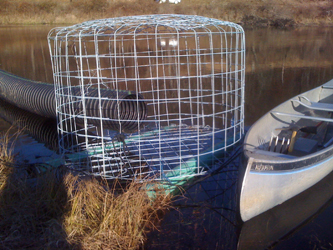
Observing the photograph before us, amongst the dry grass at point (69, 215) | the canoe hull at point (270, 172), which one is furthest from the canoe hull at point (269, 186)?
the dry grass at point (69, 215)

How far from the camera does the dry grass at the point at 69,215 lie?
3.87m

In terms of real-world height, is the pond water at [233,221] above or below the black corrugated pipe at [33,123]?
above

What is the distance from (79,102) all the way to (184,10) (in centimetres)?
2828

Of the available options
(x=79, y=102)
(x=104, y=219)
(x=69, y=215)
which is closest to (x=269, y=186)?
(x=104, y=219)

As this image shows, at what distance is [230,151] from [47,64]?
15.1 m

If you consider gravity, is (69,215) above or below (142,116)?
above

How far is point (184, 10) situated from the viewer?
33.5m

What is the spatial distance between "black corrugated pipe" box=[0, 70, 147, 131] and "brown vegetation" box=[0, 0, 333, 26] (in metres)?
23.7

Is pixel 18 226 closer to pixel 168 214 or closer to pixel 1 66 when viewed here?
pixel 168 214

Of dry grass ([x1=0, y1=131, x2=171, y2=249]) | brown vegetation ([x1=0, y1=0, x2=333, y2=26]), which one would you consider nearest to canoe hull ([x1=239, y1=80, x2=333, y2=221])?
dry grass ([x1=0, y1=131, x2=171, y2=249])

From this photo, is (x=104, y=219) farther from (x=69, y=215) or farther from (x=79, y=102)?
(x=79, y=102)

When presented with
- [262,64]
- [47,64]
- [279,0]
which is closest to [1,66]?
[47,64]

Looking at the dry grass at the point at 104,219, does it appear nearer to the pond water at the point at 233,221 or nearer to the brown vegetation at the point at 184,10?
the pond water at the point at 233,221

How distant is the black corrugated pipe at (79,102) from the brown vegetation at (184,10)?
23.7 meters
